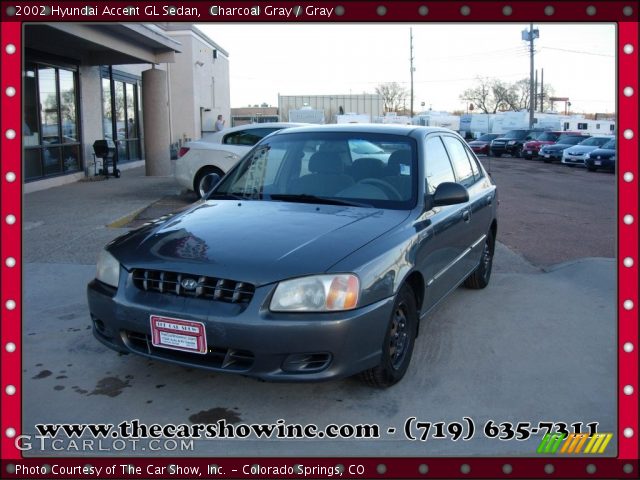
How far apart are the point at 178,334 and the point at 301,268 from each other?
29.6 inches

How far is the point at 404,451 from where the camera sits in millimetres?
3195

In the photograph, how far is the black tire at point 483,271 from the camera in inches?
243

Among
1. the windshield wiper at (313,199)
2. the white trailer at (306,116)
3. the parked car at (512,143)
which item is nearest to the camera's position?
the windshield wiper at (313,199)

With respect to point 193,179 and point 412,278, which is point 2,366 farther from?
point 193,179

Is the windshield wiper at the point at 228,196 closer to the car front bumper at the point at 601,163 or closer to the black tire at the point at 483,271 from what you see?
the black tire at the point at 483,271

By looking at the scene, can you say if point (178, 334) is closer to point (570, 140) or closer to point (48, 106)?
point (48, 106)

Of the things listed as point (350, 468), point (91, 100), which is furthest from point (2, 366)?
point (91, 100)

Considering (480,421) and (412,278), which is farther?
(412,278)

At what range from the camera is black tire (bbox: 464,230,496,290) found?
20.2ft

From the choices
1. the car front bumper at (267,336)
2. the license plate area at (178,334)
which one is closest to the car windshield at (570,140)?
the car front bumper at (267,336)

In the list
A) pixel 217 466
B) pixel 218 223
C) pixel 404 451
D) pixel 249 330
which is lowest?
pixel 404 451

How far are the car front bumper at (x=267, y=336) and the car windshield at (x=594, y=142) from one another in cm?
2713

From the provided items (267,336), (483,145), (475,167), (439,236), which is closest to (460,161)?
(475,167)

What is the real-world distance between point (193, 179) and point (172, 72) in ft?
59.6
